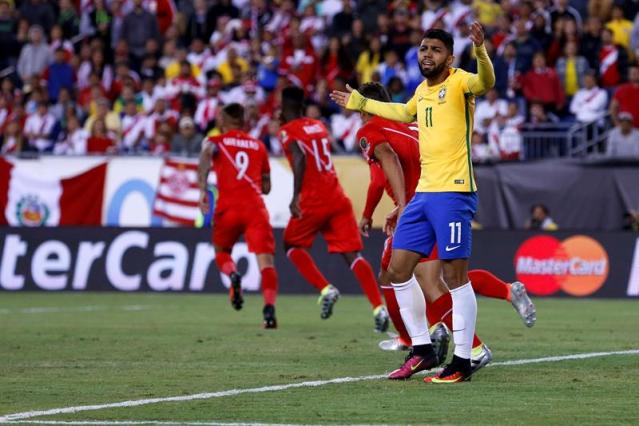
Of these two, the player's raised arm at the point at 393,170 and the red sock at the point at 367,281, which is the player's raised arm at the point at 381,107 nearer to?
the player's raised arm at the point at 393,170

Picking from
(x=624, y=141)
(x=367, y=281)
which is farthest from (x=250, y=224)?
(x=624, y=141)

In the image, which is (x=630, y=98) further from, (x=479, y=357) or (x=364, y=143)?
(x=479, y=357)

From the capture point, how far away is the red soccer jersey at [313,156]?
1546cm

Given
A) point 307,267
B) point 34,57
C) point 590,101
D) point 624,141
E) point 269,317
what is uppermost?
point 34,57

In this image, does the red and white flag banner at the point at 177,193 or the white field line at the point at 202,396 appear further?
→ the red and white flag banner at the point at 177,193

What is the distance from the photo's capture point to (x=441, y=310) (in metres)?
11.5

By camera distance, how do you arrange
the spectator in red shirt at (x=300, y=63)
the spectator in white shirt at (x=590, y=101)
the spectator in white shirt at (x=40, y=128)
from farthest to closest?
the spectator in white shirt at (x=40, y=128) → the spectator in red shirt at (x=300, y=63) → the spectator in white shirt at (x=590, y=101)

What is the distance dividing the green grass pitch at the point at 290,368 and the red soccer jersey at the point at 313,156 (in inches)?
56.2

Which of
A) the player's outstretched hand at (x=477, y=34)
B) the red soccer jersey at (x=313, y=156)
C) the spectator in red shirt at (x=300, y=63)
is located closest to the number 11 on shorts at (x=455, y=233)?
the player's outstretched hand at (x=477, y=34)

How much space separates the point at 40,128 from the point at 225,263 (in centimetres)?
1187

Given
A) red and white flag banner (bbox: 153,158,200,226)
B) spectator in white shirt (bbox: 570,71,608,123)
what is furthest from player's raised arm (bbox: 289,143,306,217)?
spectator in white shirt (bbox: 570,71,608,123)

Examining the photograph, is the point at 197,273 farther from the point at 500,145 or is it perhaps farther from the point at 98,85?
the point at 98,85

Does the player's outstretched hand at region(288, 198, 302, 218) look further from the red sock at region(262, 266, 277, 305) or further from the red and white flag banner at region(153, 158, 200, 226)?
the red and white flag banner at region(153, 158, 200, 226)

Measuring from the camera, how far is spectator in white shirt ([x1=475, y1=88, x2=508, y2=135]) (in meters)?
23.9
